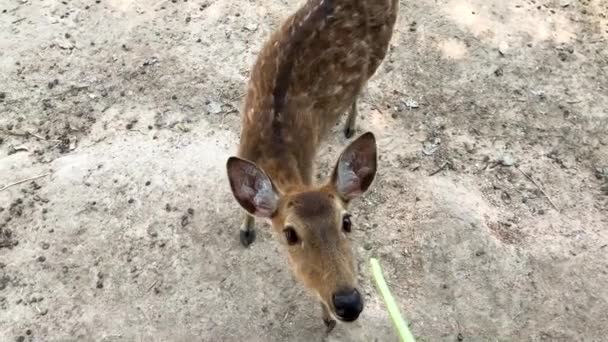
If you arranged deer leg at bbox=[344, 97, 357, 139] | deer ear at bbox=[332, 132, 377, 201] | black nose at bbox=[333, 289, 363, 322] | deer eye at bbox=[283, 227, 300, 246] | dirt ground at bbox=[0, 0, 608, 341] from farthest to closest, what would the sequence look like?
deer leg at bbox=[344, 97, 357, 139], dirt ground at bbox=[0, 0, 608, 341], deer ear at bbox=[332, 132, 377, 201], deer eye at bbox=[283, 227, 300, 246], black nose at bbox=[333, 289, 363, 322]

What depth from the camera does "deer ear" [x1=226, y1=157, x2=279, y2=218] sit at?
383 cm

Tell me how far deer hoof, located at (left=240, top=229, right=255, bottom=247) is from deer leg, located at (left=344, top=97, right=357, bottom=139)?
128 cm

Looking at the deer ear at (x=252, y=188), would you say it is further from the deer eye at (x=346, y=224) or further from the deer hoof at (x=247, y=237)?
the deer hoof at (x=247, y=237)

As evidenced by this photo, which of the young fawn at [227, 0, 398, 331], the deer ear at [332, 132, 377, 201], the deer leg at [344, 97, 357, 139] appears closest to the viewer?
the young fawn at [227, 0, 398, 331]

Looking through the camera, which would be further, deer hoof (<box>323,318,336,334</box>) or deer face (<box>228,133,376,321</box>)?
deer hoof (<box>323,318,336,334</box>)

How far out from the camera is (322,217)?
371cm

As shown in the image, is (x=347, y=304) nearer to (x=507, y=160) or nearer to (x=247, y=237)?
(x=247, y=237)

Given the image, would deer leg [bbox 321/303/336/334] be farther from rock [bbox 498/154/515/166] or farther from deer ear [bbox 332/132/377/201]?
rock [bbox 498/154/515/166]

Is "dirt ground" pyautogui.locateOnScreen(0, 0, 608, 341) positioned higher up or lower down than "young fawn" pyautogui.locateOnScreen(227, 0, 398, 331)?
lower down

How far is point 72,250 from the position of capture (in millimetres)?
4883

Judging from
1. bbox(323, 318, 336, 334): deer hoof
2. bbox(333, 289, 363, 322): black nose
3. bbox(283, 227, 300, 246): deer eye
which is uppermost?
bbox(283, 227, 300, 246): deer eye

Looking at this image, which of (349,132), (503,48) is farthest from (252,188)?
(503,48)

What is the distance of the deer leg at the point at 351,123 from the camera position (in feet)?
18.5

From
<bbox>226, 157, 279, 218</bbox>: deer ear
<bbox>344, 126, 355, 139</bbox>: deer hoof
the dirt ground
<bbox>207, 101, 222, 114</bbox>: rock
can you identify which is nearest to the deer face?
<bbox>226, 157, 279, 218</bbox>: deer ear
